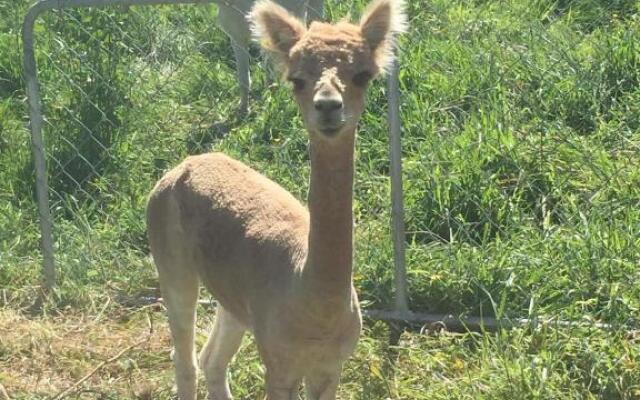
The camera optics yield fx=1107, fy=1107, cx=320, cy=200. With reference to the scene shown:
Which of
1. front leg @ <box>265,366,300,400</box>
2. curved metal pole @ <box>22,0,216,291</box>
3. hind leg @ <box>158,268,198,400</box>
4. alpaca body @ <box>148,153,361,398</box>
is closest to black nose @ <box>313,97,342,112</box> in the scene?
alpaca body @ <box>148,153,361,398</box>

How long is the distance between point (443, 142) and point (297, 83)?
2.80 metres

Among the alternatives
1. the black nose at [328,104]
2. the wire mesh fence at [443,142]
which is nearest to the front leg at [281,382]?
the black nose at [328,104]

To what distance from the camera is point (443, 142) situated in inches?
242

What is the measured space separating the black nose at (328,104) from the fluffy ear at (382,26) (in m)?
0.41

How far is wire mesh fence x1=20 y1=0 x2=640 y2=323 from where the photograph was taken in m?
5.33

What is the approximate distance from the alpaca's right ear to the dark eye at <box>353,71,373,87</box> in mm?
357

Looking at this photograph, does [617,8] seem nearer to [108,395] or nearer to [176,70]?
[176,70]

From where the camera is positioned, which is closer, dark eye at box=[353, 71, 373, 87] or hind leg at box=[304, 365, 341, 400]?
dark eye at box=[353, 71, 373, 87]

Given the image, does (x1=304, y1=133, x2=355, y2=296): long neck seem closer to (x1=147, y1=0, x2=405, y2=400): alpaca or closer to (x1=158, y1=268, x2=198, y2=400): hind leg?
(x1=147, y1=0, x2=405, y2=400): alpaca

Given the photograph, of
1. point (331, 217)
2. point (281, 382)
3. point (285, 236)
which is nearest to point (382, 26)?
point (331, 217)

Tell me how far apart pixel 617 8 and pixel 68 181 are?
A: 380 cm

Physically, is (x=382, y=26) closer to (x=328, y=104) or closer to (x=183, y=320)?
(x=328, y=104)

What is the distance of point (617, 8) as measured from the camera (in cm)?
746

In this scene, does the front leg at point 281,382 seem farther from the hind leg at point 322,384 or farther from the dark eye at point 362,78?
the dark eye at point 362,78
